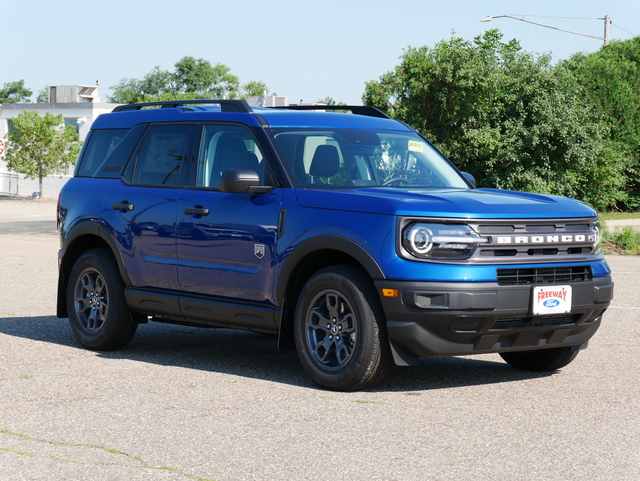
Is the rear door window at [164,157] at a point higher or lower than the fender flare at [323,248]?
higher

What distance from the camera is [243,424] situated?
564 centimetres

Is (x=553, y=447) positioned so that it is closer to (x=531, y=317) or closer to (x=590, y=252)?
(x=531, y=317)

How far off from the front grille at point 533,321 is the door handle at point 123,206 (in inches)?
127

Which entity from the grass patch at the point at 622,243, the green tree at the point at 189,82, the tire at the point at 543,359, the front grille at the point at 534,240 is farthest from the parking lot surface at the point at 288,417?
the green tree at the point at 189,82

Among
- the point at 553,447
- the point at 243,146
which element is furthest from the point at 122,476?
the point at 243,146

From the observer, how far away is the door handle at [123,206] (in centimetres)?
807

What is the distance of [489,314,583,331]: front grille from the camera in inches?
251

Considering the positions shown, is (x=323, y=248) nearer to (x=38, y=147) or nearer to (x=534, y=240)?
(x=534, y=240)

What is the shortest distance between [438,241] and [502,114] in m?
31.3

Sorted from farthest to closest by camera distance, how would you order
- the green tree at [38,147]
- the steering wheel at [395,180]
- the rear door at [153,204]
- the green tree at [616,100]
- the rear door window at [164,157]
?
the green tree at [38,147] < the green tree at [616,100] < the rear door window at [164,157] < the rear door at [153,204] < the steering wheel at [395,180]

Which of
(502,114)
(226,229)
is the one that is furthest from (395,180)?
(502,114)

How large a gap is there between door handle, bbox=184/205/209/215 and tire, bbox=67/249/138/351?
1.11m

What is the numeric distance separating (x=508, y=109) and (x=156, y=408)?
Answer: 32.2m

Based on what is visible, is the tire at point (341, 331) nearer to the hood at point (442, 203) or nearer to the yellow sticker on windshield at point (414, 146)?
the hood at point (442, 203)
